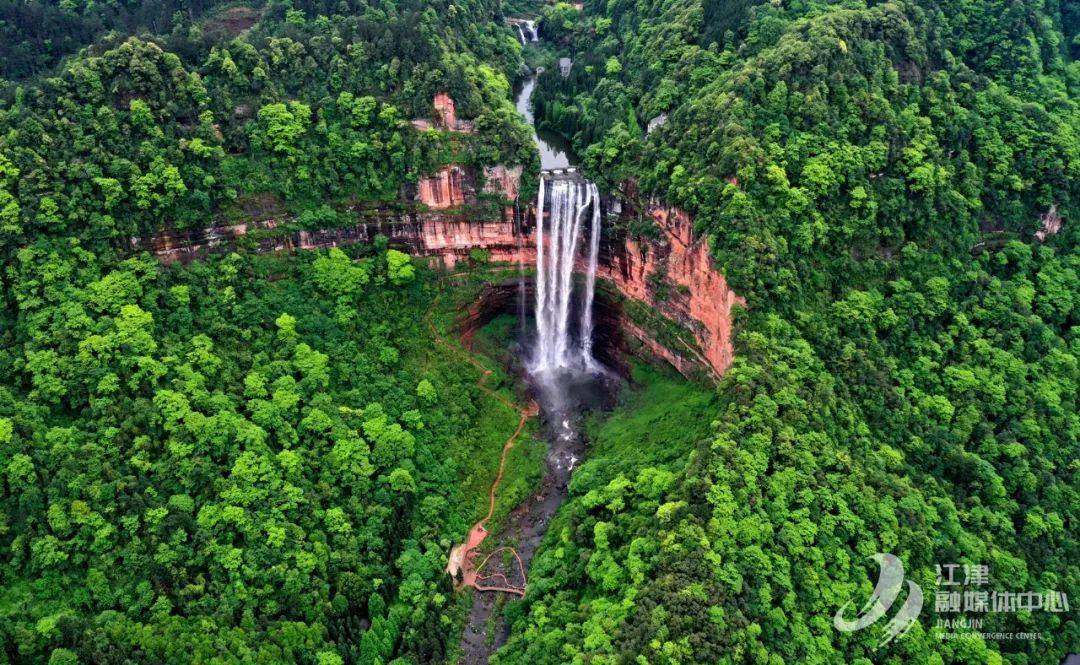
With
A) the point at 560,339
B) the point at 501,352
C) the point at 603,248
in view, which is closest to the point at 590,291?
the point at 603,248

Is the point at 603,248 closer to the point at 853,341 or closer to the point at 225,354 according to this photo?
the point at 853,341

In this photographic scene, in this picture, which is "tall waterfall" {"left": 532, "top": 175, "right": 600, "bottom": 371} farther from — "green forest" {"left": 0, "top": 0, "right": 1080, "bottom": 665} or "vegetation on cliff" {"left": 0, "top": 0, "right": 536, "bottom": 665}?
"vegetation on cliff" {"left": 0, "top": 0, "right": 536, "bottom": 665}

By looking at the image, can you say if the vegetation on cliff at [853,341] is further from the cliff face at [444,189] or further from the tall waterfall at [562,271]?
the cliff face at [444,189]

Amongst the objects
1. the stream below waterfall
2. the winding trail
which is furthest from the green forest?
the stream below waterfall

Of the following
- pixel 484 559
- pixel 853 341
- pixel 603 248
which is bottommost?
pixel 484 559

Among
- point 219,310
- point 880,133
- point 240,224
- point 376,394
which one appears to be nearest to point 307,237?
point 240,224
